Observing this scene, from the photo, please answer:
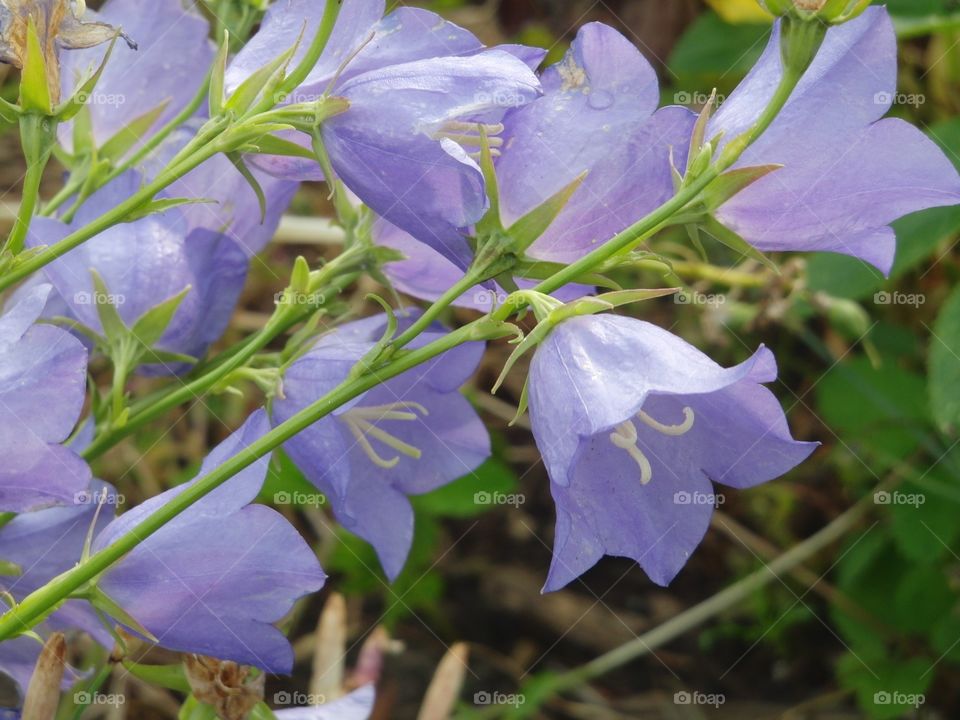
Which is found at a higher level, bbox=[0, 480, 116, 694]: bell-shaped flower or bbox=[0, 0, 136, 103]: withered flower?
bbox=[0, 0, 136, 103]: withered flower

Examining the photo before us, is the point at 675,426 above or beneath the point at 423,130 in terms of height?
beneath

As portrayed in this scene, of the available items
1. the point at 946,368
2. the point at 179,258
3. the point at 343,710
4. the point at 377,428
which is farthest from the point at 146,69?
the point at 946,368

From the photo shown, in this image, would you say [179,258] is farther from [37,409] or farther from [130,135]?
[37,409]

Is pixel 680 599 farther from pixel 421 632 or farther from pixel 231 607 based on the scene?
pixel 231 607

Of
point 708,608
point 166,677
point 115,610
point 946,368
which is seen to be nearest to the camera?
point 115,610

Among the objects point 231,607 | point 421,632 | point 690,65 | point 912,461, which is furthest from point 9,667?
point 690,65

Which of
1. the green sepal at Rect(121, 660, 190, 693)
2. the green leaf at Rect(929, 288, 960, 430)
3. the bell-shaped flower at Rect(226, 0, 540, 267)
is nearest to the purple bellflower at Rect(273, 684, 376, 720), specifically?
the green sepal at Rect(121, 660, 190, 693)

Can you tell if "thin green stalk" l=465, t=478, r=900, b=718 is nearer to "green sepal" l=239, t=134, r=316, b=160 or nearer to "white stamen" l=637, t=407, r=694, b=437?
"white stamen" l=637, t=407, r=694, b=437
